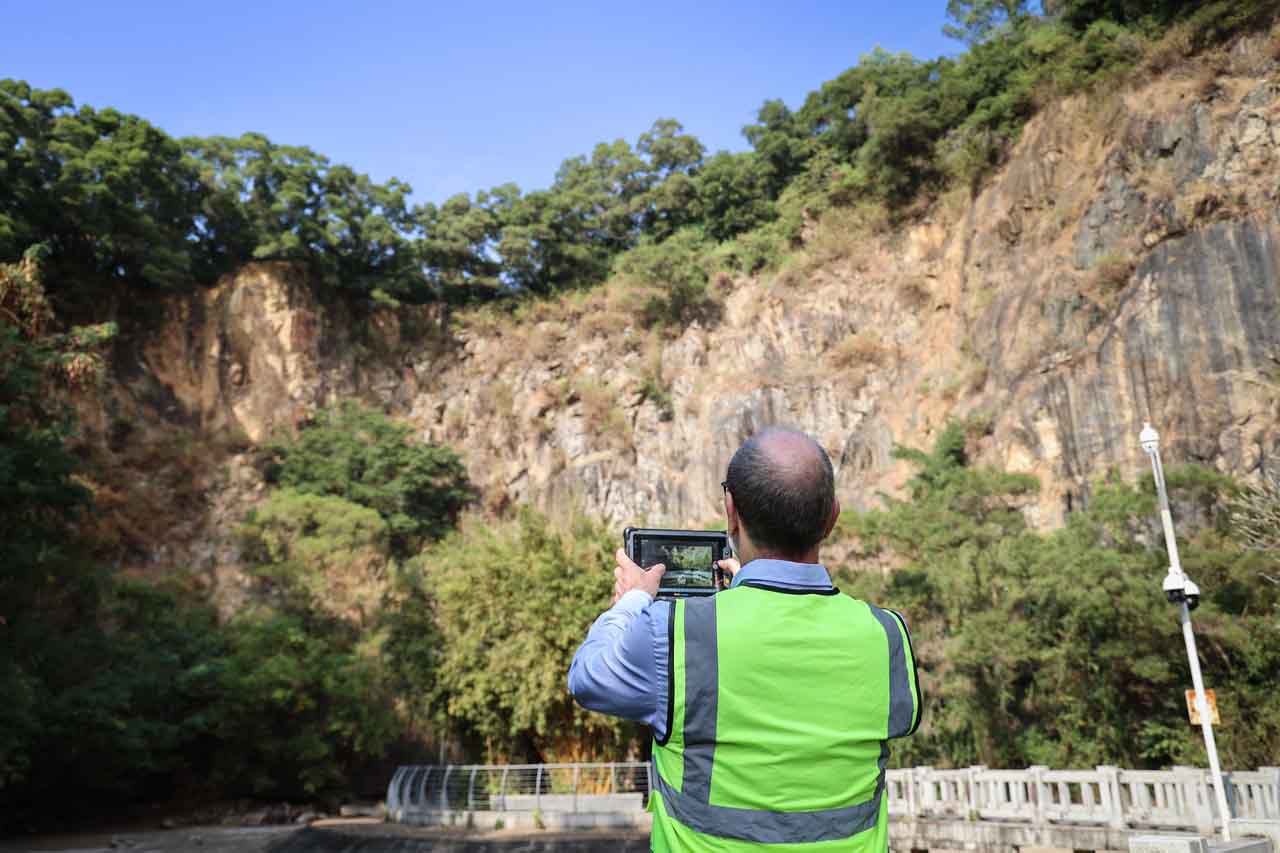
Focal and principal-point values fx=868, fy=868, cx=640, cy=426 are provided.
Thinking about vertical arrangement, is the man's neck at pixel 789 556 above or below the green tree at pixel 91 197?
below

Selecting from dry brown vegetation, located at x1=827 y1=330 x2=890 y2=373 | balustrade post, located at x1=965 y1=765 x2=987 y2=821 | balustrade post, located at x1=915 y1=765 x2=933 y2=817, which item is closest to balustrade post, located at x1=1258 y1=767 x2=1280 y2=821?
balustrade post, located at x1=965 y1=765 x2=987 y2=821

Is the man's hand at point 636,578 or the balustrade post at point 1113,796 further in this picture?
the balustrade post at point 1113,796

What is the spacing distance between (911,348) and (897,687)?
85.8ft

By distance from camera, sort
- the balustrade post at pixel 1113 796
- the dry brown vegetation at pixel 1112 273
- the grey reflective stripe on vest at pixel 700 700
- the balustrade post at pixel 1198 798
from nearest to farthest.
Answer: the grey reflective stripe on vest at pixel 700 700 → the balustrade post at pixel 1198 798 → the balustrade post at pixel 1113 796 → the dry brown vegetation at pixel 1112 273

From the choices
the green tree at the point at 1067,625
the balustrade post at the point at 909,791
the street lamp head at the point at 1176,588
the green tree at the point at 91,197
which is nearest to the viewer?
the street lamp head at the point at 1176,588

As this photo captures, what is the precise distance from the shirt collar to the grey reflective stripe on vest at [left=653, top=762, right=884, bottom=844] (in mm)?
415

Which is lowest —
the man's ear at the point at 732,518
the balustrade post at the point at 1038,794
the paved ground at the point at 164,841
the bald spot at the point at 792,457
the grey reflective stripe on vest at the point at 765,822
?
the paved ground at the point at 164,841

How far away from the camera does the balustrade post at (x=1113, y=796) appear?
10.4 metres

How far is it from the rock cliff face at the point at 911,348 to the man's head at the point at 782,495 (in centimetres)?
1357

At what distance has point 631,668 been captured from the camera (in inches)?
66.1

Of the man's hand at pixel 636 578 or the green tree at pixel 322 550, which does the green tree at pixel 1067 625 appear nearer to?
the man's hand at pixel 636 578

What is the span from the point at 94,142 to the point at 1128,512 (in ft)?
92.8

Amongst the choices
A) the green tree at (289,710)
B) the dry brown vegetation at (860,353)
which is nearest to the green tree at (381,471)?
the green tree at (289,710)

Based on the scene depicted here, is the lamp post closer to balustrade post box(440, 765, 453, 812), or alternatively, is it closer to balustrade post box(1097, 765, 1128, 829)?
balustrade post box(1097, 765, 1128, 829)
